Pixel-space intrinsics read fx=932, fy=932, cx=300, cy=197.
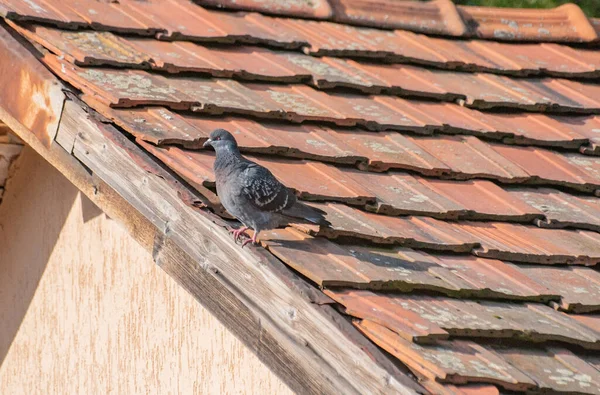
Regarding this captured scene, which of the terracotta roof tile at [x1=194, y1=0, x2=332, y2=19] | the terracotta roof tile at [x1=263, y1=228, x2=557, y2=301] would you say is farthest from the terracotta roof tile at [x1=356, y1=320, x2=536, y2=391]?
the terracotta roof tile at [x1=194, y1=0, x2=332, y2=19]

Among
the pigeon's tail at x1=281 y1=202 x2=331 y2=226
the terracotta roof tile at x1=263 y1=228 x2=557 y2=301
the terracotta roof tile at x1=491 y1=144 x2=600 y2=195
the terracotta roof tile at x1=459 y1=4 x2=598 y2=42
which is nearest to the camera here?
the terracotta roof tile at x1=263 y1=228 x2=557 y2=301

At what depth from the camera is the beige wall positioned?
11.6 feet

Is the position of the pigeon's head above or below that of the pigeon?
above

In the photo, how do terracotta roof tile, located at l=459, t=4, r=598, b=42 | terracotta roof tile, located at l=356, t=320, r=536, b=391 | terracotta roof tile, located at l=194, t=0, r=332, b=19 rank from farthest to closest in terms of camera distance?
terracotta roof tile, located at l=459, t=4, r=598, b=42 < terracotta roof tile, located at l=194, t=0, r=332, b=19 < terracotta roof tile, located at l=356, t=320, r=536, b=391

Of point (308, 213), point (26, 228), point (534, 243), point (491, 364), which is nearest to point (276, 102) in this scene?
point (308, 213)

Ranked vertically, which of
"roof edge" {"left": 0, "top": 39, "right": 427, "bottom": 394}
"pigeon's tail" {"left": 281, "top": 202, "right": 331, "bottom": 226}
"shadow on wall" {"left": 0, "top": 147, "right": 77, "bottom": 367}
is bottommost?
"shadow on wall" {"left": 0, "top": 147, "right": 77, "bottom": 367}

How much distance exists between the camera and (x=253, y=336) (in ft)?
8.91

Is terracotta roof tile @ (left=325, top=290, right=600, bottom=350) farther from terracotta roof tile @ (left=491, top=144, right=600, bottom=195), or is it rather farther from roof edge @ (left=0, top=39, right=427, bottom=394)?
terracotta roof tile @ (left=491, top=144, right=600, bottom=195)

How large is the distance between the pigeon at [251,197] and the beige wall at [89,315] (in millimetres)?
505

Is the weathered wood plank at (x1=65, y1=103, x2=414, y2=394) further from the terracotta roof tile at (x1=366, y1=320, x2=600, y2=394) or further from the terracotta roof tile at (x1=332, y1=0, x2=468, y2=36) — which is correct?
the terracotta roof tile at (x1=332, y1=0, x2=468, y2=36)

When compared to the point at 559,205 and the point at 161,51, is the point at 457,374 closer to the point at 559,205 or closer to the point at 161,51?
the point at 559,205

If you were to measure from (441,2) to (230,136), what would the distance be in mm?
2337

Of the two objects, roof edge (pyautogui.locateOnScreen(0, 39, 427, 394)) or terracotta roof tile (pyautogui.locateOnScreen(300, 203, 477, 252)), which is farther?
terracotta roof tile (pyautogui.locateOnScreen(300, 203, 477, 252))

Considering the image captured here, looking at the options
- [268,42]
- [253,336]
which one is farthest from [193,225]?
[268,42]
